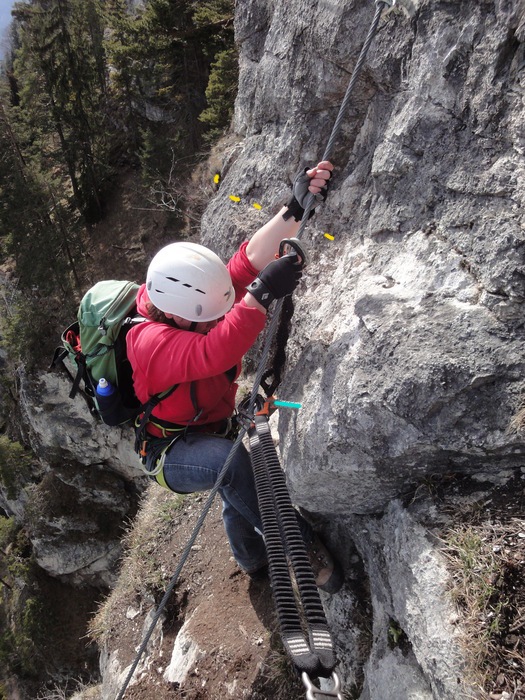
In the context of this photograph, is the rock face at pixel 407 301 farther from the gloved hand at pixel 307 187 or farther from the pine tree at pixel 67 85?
the pine tree at pixel 67 85

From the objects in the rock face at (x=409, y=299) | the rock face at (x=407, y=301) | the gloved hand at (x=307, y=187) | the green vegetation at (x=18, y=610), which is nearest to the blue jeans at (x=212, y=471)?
the rock face at (x=407, y=301)

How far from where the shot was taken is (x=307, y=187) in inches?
161

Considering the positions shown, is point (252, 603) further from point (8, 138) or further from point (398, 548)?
point (8, 138)

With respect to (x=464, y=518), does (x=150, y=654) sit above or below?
below

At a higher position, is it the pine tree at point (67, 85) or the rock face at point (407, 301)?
the rock face at point (407, 301)

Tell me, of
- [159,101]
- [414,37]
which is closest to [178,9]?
[159,101]

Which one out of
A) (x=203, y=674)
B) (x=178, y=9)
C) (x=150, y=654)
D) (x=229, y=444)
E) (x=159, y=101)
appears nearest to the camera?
(x=229, y=444)

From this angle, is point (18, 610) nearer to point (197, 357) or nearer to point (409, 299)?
point (197, 357)

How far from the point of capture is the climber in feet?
12.1

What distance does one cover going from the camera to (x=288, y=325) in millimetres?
4754

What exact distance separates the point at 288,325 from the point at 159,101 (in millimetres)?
28964

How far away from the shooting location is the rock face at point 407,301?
2885 mm

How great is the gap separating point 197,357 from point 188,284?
659mm

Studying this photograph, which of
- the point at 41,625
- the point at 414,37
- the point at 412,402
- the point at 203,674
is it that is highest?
the point at 414,37
